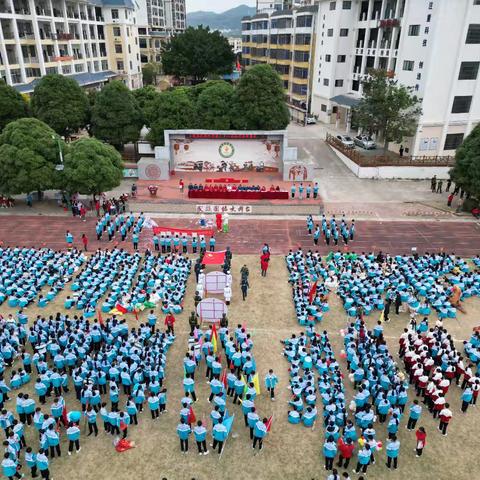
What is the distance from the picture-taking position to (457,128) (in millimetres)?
37406

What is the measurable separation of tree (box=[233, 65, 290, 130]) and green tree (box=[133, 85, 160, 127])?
6744mm

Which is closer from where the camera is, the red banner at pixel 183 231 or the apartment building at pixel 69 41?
the red banner at pixel 183 231

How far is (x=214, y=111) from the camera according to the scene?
3541cm

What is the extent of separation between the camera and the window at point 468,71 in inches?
1382

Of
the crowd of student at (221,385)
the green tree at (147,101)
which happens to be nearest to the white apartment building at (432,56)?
the green tree at (147,101)

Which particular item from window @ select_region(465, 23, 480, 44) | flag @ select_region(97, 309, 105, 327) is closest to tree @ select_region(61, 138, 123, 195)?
flag @ select_region(97, 309, 105, 327)

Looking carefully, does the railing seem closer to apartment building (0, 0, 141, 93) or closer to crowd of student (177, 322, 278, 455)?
crowd of student (177, 322, 278, 455)

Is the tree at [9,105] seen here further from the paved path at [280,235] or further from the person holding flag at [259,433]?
the person holding flag at [259,433]

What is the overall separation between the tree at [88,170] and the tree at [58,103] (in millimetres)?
10461

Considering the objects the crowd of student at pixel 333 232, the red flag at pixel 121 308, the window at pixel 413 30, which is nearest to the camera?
the red flag at pixel 121 308

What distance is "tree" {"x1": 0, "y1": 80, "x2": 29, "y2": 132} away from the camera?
112ft

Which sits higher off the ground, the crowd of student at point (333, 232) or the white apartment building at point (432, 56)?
the white apartment building at point (432, 56)

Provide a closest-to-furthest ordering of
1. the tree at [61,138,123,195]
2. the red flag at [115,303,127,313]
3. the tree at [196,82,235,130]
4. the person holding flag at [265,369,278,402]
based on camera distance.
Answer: the person holding flag at [265,369,278,402] → the red flag at [115,303,127,313] → the tree at [61,138,123,195] → the tree at [196,82,235,130]

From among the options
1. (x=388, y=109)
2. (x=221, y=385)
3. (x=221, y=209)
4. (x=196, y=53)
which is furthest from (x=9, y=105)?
(x=196, y=53)
